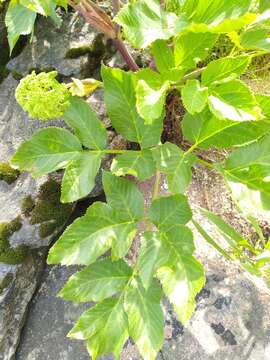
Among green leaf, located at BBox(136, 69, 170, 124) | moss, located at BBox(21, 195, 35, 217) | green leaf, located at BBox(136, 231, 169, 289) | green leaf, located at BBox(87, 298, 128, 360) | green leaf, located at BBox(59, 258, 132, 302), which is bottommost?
green leaf, located at BBox(87, 298, 128, 360)

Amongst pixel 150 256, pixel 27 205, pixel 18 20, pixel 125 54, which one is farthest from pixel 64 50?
pixel 150 256

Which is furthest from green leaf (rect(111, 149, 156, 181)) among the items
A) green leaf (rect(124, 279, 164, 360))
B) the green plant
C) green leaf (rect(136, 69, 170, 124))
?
green leaf (rect(124, 279, 164, 360))

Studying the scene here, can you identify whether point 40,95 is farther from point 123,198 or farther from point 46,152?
point 123,198

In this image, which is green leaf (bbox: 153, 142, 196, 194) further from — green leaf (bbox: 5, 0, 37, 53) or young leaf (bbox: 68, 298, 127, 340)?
green leaf (bbox: 5, 0, 37, 53)

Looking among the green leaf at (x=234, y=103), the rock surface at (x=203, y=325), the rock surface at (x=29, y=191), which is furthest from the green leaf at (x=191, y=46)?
the rock surface at (x=203, y=325)

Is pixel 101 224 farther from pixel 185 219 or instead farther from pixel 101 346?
pixel 101 346

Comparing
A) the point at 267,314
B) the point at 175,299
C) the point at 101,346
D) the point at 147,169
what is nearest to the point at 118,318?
the point at 101,346
